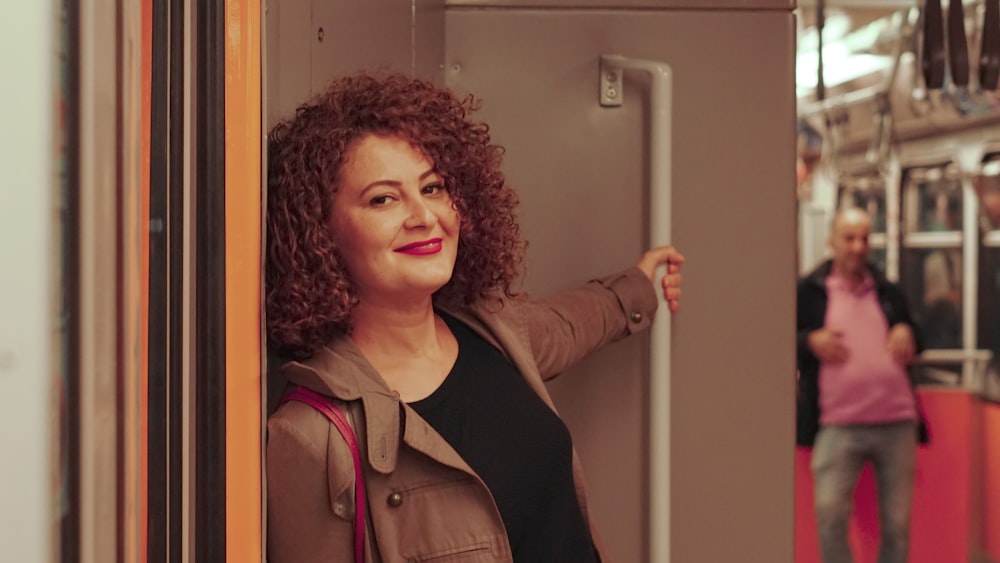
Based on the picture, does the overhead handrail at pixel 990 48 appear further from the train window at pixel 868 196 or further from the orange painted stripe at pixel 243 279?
the train window at pixel 868 196

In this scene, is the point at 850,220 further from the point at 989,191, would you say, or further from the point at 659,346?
the point at 659,346

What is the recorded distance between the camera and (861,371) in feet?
13.6

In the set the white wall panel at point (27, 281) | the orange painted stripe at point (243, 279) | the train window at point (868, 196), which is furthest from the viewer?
the train window at point (868, 196)

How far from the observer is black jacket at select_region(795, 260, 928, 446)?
4180mm

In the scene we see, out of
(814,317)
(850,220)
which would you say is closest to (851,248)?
(850,220)

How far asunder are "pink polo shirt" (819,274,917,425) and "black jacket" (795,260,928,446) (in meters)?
0.03

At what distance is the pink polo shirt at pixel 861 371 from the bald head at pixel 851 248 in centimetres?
4

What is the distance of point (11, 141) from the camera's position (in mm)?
629

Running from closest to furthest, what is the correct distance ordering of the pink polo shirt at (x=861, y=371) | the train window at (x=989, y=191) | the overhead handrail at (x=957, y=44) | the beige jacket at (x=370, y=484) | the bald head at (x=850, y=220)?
1. the beige jacket at (x=370, y=484)
2. the overhead handrail at (x=957, y=44)
3. the pink polo shirt at (x=861, y=371)
4. the bald head at (x=850, y=220)
5. the train window at (x=989, y=191)

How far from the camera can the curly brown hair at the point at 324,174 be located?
4.23ft

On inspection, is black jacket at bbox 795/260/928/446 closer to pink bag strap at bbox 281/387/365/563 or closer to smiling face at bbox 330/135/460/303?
smiling face at bbox 330/135/460/303

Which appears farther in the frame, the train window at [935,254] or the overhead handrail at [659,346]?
the train window at [935,254]

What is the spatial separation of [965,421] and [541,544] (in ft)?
12.0

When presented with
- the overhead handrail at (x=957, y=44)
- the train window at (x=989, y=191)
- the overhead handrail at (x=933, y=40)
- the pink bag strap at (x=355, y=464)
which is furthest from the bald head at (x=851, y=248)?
the pink bag strap at (x=355, y=464)
